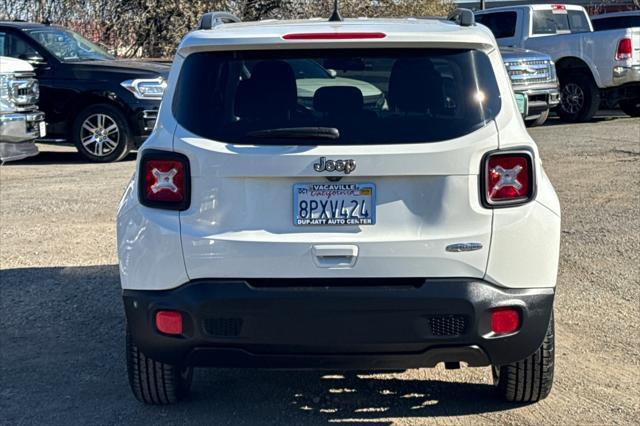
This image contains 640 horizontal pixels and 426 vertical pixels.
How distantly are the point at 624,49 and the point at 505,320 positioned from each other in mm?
13713

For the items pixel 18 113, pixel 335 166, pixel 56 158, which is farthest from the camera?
pixel 56 158

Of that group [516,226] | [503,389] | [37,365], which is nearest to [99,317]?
[37,365]

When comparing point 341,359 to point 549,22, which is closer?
point 341,359

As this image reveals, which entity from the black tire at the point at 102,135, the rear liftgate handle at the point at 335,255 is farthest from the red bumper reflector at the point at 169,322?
the black tire at the point at 102,135

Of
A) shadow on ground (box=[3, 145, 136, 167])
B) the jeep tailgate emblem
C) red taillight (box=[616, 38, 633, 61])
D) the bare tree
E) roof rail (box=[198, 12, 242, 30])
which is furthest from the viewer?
the bare tree

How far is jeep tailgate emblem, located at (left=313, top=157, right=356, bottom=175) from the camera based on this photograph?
12.3 ft

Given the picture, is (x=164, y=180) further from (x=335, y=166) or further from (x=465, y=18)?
(x=465, y=18)

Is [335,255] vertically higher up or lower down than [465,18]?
lower down

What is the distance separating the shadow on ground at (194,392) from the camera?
14.8ft

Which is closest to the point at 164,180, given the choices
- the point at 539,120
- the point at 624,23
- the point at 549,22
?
the point at 539,120

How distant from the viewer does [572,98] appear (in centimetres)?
1736

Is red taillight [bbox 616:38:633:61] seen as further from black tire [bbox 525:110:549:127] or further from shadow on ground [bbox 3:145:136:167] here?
shadow on ground [bbox 3:145:136:167]

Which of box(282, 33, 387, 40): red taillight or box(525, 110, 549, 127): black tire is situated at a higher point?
box(282, 33, 387, 40): red taillight

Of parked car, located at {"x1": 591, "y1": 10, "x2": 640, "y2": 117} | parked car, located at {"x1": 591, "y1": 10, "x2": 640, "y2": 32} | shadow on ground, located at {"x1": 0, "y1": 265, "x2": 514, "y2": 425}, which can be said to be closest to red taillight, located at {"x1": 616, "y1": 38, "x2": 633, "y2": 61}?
parked car, located at {"x1": 591, "y1": 10, "x2": 640, "y2": 117}
